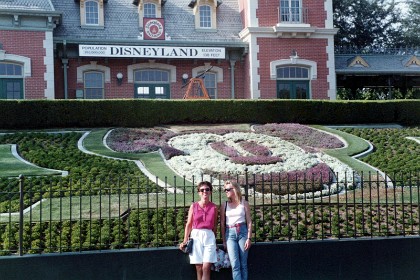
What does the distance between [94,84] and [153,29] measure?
12.5 ft

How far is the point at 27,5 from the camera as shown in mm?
21812

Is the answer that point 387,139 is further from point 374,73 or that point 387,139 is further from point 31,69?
point 31,69

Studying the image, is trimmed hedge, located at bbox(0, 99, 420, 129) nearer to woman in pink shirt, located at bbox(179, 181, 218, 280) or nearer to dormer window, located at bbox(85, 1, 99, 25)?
dormer window, located at bbox(85, 1, 99, 25)

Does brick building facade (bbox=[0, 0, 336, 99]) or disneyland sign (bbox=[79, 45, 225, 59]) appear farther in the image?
brick building facade (bbox=[0, 0, 336, 99])

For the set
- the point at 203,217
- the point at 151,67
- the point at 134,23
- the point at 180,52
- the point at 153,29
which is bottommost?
the point at 203,217

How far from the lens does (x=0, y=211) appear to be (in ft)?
31.6

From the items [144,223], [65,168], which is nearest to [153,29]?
[65,168]

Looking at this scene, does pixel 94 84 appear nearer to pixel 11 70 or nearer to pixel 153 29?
→ pixel 11 70

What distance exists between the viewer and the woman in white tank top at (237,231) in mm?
6754

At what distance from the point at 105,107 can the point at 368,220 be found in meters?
12.3

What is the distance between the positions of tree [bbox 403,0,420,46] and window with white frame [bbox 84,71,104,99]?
2718cm

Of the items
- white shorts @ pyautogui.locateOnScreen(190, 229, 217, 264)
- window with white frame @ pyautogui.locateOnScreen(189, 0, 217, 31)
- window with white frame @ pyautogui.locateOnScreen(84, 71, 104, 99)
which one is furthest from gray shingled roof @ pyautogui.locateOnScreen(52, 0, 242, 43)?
white shorts @ pyautogui.locateOnScreen(190, 229, 217, 264)

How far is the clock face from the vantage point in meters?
24.0

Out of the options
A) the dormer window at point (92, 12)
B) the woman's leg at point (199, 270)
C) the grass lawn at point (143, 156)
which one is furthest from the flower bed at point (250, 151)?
the dormer window at point (92, 12)
